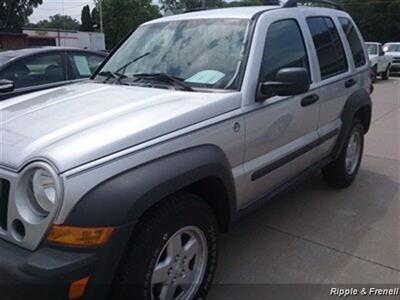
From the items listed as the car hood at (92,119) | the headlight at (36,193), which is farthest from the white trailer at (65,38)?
the headlight at (36,193)

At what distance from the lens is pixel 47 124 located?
2629 mm

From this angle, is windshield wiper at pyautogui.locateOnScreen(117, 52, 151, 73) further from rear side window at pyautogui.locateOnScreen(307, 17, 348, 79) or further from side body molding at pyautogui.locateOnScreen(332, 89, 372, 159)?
side body molding at pyautogui.locateOnScreen(332, 89, 372, 159)

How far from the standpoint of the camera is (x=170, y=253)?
102 inches

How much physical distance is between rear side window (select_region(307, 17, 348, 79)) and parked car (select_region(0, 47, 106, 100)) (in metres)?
3.75

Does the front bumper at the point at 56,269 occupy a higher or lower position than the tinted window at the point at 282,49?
lower

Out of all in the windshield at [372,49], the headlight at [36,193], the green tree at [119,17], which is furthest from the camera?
the green tree at [119,17]

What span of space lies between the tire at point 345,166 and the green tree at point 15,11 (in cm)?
5449

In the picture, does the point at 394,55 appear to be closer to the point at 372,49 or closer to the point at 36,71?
the point at 372,49

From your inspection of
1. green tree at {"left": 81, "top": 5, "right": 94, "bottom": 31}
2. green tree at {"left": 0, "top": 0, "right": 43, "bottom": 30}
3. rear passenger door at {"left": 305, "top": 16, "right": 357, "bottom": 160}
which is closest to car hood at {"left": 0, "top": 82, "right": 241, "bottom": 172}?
rear passenger door at {"left": 305, "top": 16, "right": 357, "bottom": 160}

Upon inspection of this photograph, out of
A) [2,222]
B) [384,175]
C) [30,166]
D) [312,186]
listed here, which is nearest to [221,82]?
[30,166]

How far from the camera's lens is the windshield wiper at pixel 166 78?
3189 millimetres

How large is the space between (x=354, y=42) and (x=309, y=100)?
1620 mm

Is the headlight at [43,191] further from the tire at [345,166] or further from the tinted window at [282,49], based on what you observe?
the tire at [345,166]

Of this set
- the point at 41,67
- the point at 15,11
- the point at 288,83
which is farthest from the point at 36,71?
the point at 15,11
